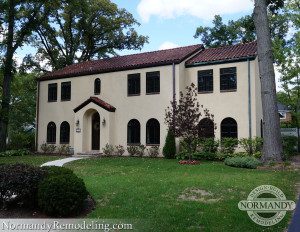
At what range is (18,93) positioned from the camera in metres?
39.0

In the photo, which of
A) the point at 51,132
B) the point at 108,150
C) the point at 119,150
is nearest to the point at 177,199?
the point at 119,150

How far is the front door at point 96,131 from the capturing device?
25.8 metres

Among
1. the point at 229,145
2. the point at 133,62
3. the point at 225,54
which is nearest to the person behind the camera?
the point at 229,145

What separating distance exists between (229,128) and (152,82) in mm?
6199

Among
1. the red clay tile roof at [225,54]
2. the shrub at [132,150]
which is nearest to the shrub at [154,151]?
the shrub at [132,150]

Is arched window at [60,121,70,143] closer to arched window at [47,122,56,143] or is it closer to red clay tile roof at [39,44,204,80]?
arched window at [47,122,56,143]

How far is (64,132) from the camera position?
1076 inches

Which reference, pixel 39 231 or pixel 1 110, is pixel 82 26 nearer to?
pixel 1 110

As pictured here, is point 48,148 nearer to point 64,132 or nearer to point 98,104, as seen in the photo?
point 64,132

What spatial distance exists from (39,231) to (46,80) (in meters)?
23.6

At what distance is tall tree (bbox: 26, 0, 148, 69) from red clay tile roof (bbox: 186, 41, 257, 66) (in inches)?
638

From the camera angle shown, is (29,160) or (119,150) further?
(119,150)

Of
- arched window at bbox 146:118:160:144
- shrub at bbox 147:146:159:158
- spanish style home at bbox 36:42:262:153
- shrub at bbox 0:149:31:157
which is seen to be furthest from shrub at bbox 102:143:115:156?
shrub at bbox 0:149:31:157

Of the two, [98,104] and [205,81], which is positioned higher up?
[205,81]
